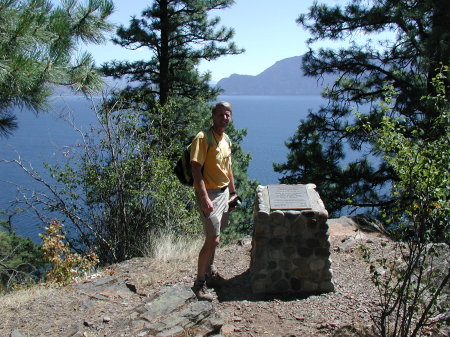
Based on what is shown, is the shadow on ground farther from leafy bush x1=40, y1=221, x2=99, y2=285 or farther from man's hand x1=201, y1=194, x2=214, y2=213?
leafy bush x1=40, y1=221, x2=99, y2=285

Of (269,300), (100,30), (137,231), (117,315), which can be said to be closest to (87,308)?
(117,315)

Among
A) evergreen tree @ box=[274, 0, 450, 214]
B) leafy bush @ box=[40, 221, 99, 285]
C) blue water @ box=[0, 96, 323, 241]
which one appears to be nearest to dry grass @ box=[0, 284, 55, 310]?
leafy bush @ box=[40, 221, 99, 285]

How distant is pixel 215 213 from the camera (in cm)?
411

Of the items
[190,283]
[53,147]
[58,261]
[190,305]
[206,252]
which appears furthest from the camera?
[53,147]

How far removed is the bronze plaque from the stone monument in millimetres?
21

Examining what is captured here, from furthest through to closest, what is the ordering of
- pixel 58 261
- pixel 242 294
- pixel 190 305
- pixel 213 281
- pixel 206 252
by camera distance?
pixel 58 261 < pixel 213 281 < pixel 242 294 < pixel 206 252 < pixel 190 305

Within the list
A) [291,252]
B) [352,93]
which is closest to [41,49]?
[291,252]

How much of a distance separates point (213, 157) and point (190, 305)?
1.20 m

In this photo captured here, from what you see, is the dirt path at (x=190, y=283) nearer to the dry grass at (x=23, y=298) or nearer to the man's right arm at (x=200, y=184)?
the dry grass at (x=23, y=298)

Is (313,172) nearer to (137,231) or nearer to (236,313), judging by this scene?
(137,231)

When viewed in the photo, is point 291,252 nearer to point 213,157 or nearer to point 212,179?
point 212,179

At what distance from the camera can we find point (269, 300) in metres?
4.41

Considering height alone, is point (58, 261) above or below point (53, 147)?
below

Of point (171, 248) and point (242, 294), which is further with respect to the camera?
point (171, 248)
